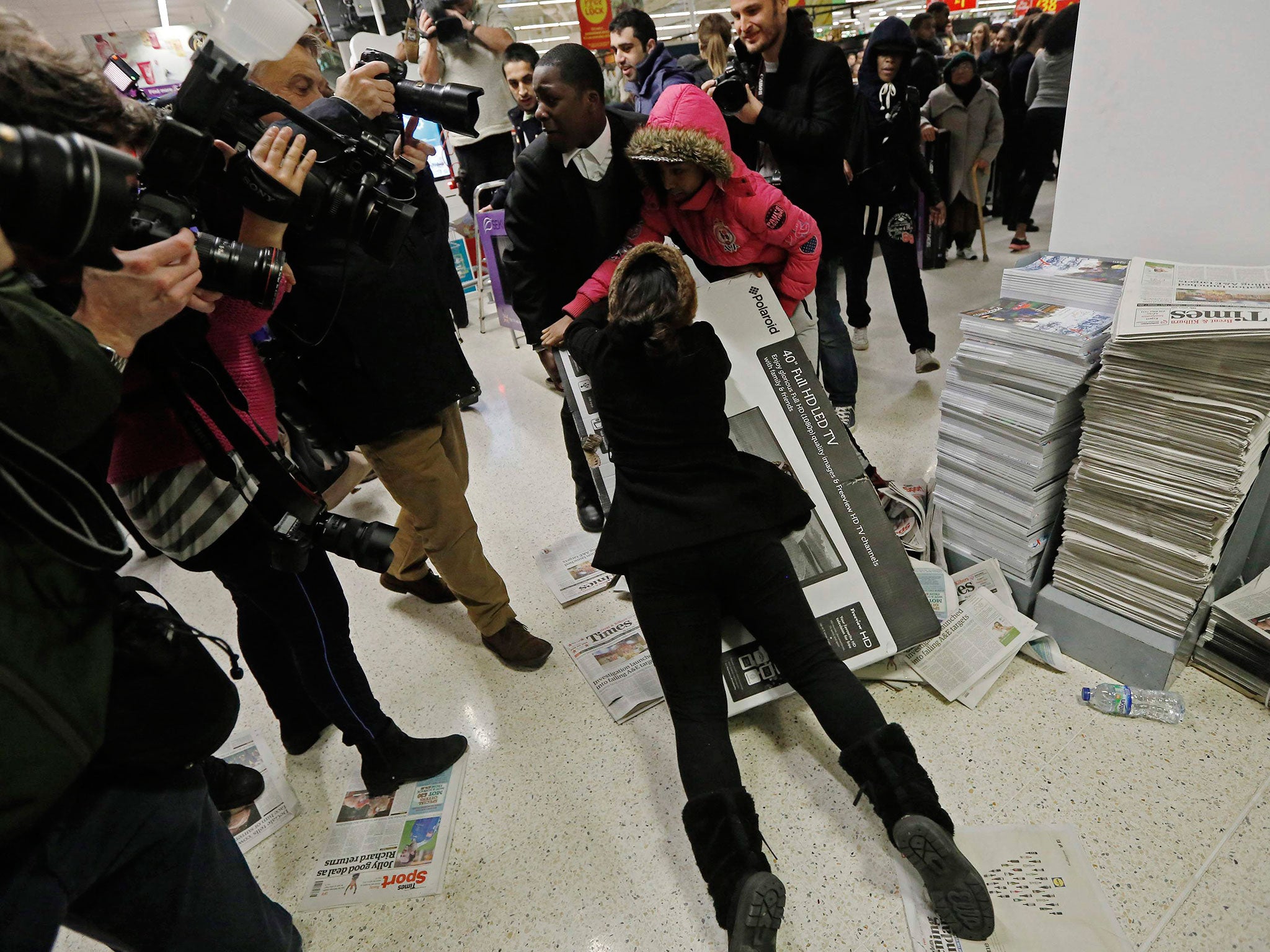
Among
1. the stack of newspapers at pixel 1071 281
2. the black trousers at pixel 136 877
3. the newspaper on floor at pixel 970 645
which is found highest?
the stack of newspapers at pixel 1071 281

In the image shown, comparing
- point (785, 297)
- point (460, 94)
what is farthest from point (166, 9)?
point (785, 297)

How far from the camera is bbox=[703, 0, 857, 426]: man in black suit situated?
2057mm

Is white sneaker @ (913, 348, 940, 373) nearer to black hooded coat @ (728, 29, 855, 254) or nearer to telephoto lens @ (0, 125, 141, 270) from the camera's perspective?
black hooded coat @ (728, 29, 855, 254)

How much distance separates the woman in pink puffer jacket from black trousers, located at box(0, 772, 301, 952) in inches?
54.5

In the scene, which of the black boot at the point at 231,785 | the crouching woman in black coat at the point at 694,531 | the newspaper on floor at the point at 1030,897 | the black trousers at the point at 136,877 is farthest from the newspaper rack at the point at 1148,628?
the black boot at the point at 231,785

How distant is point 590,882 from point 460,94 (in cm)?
164

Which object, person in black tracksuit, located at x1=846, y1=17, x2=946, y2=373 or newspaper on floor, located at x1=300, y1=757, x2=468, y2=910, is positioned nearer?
newspaper on floor, located at x1=300, y1=757, x2=468, y2=910

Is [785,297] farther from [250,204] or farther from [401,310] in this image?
[250,204]

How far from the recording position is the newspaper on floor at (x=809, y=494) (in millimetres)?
1553

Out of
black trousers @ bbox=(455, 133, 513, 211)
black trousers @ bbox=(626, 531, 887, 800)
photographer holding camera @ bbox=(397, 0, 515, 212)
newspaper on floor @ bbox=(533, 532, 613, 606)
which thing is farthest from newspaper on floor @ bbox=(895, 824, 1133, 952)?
black trousers @ bbox=(455, 133, 513, 211)

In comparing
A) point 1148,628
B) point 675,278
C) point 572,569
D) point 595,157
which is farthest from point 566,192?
point 1148,628

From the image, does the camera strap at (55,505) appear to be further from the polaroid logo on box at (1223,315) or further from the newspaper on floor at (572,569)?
the polaroid logo on box at (1223,315)

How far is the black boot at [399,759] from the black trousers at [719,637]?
61cm

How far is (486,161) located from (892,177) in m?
2.68
